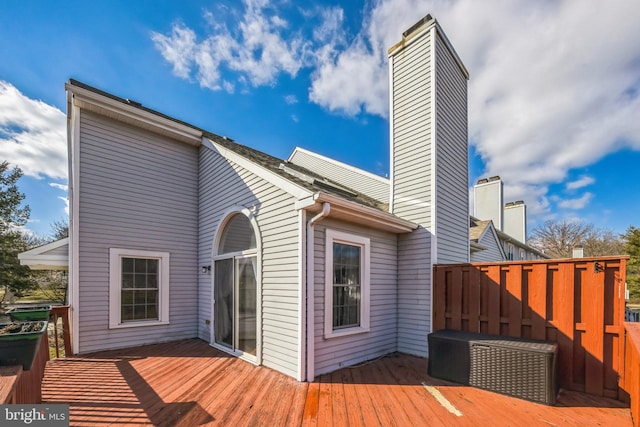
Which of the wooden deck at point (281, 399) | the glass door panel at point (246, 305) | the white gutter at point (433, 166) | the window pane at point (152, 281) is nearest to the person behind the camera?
the wooden deck at point (281, 399)

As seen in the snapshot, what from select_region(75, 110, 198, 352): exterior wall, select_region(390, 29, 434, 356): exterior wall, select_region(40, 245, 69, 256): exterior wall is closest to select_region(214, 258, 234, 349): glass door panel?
select_region(75, 110, 198, 352): exterior wall

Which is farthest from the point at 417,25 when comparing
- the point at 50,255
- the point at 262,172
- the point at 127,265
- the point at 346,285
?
the point at 50,255

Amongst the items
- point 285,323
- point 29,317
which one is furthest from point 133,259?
A: point 285,323

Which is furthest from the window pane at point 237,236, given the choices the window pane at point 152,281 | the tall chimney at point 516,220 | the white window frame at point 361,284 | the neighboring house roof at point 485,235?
the tall chimney at point 516,220

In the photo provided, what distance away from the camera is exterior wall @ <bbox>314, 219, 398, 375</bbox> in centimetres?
400

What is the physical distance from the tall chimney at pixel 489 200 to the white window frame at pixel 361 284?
1133 cm

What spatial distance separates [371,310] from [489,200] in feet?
39.8

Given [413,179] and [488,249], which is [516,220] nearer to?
[488,249]

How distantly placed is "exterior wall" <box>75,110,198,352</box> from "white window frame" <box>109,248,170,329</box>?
0.08 meters

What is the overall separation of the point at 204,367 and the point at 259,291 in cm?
140

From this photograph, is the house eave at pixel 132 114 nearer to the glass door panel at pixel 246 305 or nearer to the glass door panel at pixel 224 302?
the glass door panel at pixel 224 302

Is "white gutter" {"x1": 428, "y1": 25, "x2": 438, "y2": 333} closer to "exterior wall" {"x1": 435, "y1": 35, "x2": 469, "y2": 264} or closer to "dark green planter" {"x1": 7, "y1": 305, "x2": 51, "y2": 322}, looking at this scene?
"exterior wall" {"x1": 435, "y1": 35, "x2": 469, "y2": 264}

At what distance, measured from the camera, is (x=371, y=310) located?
482cm

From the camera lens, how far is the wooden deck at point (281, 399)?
279 cm
